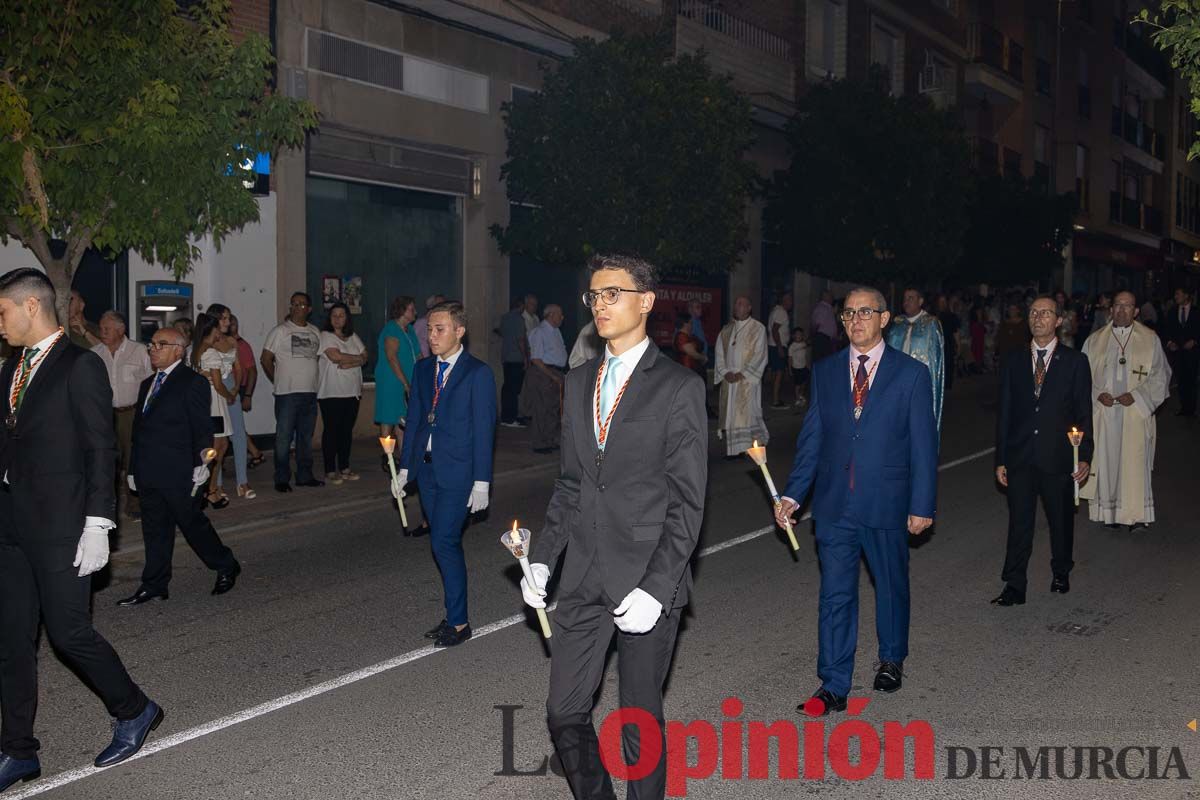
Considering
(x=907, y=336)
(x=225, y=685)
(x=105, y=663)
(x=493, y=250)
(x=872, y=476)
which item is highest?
(x=493, y=250)

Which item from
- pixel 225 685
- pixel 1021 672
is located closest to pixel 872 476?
pixel 1021 672

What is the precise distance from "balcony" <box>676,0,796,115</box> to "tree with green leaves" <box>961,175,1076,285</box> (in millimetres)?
7329

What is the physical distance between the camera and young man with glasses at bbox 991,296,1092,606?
26.7 ft

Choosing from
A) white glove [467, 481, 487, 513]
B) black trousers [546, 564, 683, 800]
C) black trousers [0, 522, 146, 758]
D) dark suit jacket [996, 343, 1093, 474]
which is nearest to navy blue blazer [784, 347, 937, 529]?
white glove [467, 481, 487, 513]

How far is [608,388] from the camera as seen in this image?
4.25 meters

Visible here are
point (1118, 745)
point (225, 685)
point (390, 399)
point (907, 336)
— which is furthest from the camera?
point (390, 399)

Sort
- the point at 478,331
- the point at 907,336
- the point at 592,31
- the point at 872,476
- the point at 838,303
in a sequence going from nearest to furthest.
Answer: the point at 872,476 → the point at 907,336 → the point at 478,331 → the point at 592,31 → the point at 838,303

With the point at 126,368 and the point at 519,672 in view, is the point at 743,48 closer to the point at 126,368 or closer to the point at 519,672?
the point at 126,368

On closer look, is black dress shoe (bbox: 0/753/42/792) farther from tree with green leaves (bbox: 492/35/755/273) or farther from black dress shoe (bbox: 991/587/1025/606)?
tree with green leaves (bbox: 492/35/755/273)

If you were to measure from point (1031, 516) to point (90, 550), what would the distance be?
5769mm

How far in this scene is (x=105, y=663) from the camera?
508 centimetres

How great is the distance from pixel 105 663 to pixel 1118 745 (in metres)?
4.27

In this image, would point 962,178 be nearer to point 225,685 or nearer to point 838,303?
point 838,303

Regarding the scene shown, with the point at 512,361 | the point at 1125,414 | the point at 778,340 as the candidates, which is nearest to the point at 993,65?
the point at 778,340
